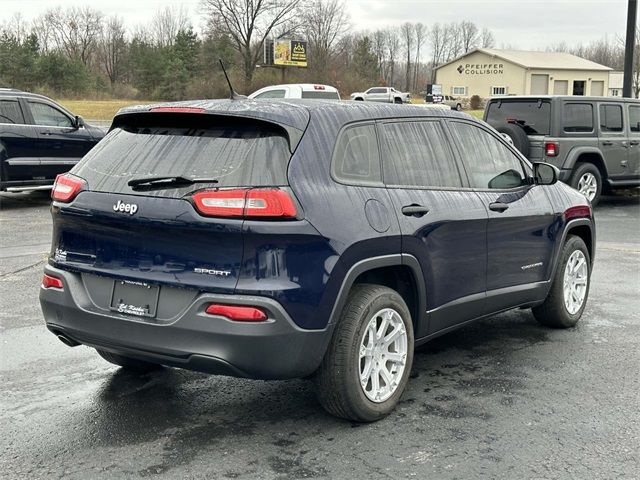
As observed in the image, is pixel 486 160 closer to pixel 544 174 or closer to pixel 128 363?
pixel 544 174

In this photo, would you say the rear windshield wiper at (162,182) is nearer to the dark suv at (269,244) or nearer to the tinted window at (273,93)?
the dark suv at (269,244)

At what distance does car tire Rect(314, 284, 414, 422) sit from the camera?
3945mm

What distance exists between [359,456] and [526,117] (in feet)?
33.2

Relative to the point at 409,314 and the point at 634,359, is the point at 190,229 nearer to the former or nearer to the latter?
the point at 409,314

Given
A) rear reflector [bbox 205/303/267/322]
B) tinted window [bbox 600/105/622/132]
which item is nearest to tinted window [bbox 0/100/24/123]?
tinted window [bbox 600/105/622/132]

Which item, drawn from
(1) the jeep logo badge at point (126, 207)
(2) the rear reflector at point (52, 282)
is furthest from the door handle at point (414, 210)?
(2) the rear reflector at point (52, 282)

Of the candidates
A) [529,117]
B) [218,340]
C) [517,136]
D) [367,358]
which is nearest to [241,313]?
[218,340]

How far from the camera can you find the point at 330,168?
13.1 ft

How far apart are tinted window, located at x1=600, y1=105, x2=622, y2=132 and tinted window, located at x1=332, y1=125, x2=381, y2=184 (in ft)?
33.3

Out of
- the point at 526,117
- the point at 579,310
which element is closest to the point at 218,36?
the point at 526,117

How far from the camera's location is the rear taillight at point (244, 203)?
11.9 ft

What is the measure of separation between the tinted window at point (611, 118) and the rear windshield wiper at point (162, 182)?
11.1 m

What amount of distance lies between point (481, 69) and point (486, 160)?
270 ft

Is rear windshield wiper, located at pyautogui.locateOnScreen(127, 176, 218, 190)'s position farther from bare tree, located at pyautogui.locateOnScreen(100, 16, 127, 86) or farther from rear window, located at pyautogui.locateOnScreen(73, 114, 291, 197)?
bare tree, located at pyautogui.locateOnScreen(100, 16, 127, 86)
